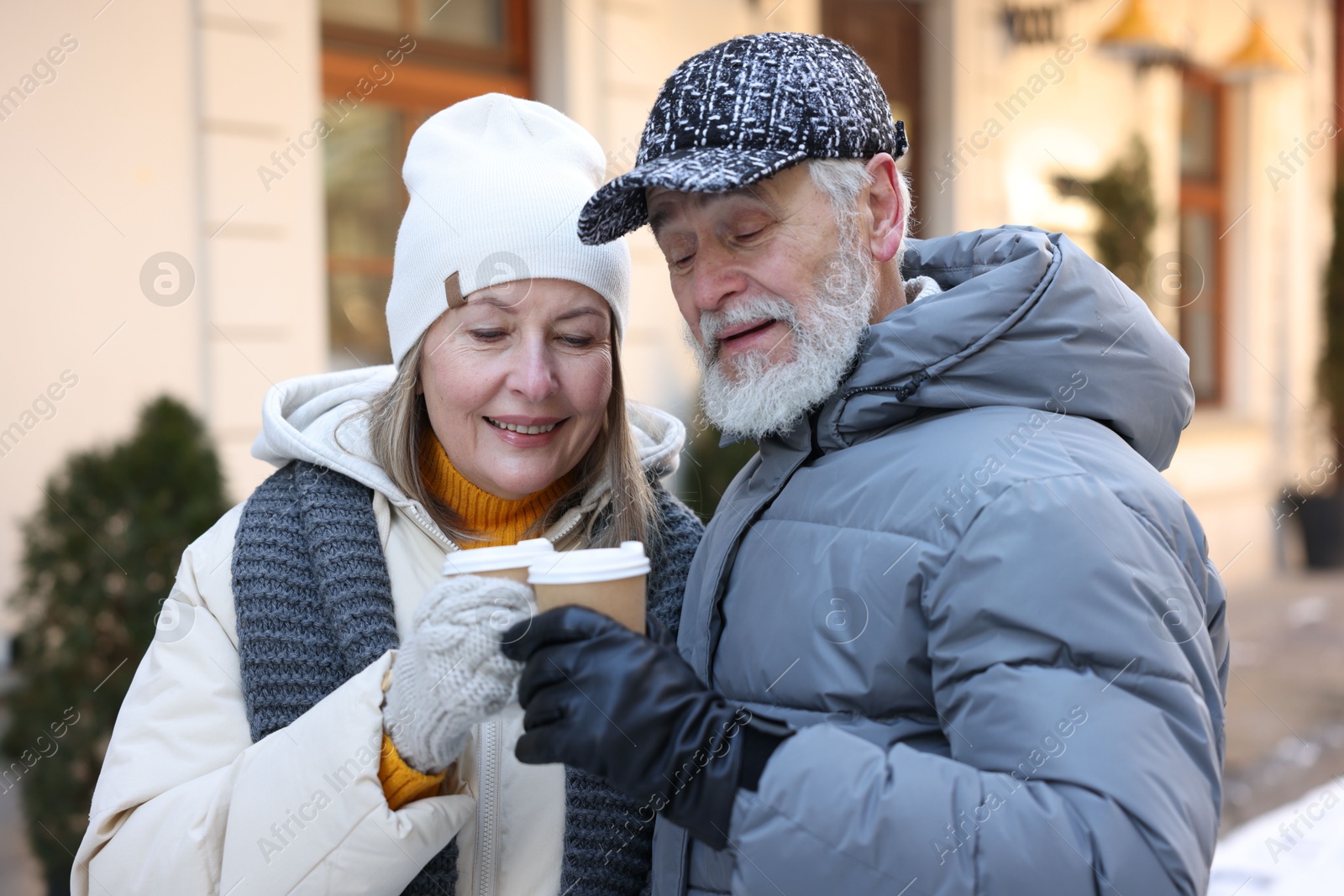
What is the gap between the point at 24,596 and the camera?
11.2 ft

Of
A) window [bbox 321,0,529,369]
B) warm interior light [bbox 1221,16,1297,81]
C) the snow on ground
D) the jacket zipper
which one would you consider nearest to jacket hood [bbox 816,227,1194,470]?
the jacket zipper

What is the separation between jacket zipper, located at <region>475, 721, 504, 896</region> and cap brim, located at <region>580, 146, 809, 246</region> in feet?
2.74

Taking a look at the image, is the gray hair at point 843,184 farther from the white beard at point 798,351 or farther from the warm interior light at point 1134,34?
the warm interior light at point 1134,34

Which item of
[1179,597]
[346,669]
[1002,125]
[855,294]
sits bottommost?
[346,669]

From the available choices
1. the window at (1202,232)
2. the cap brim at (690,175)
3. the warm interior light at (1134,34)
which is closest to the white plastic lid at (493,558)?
the cap brim at (690,175)

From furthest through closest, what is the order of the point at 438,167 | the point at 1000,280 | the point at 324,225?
the point at 324,225
the point at 438,167
the point at 1000,280

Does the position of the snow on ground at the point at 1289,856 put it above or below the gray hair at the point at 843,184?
below

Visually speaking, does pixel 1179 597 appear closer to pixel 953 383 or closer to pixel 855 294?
pixel 953 383

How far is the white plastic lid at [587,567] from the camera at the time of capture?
1416mm

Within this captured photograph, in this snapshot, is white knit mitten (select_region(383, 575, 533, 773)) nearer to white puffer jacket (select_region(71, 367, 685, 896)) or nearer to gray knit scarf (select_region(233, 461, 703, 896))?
white puffer jacket (select_region(71, 367, 685, 896))

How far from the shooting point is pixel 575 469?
210 centimetres

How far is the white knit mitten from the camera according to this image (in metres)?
1.42

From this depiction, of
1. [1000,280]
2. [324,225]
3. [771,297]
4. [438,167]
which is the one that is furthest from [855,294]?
[324,225]

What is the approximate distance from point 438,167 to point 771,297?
2.30ft
